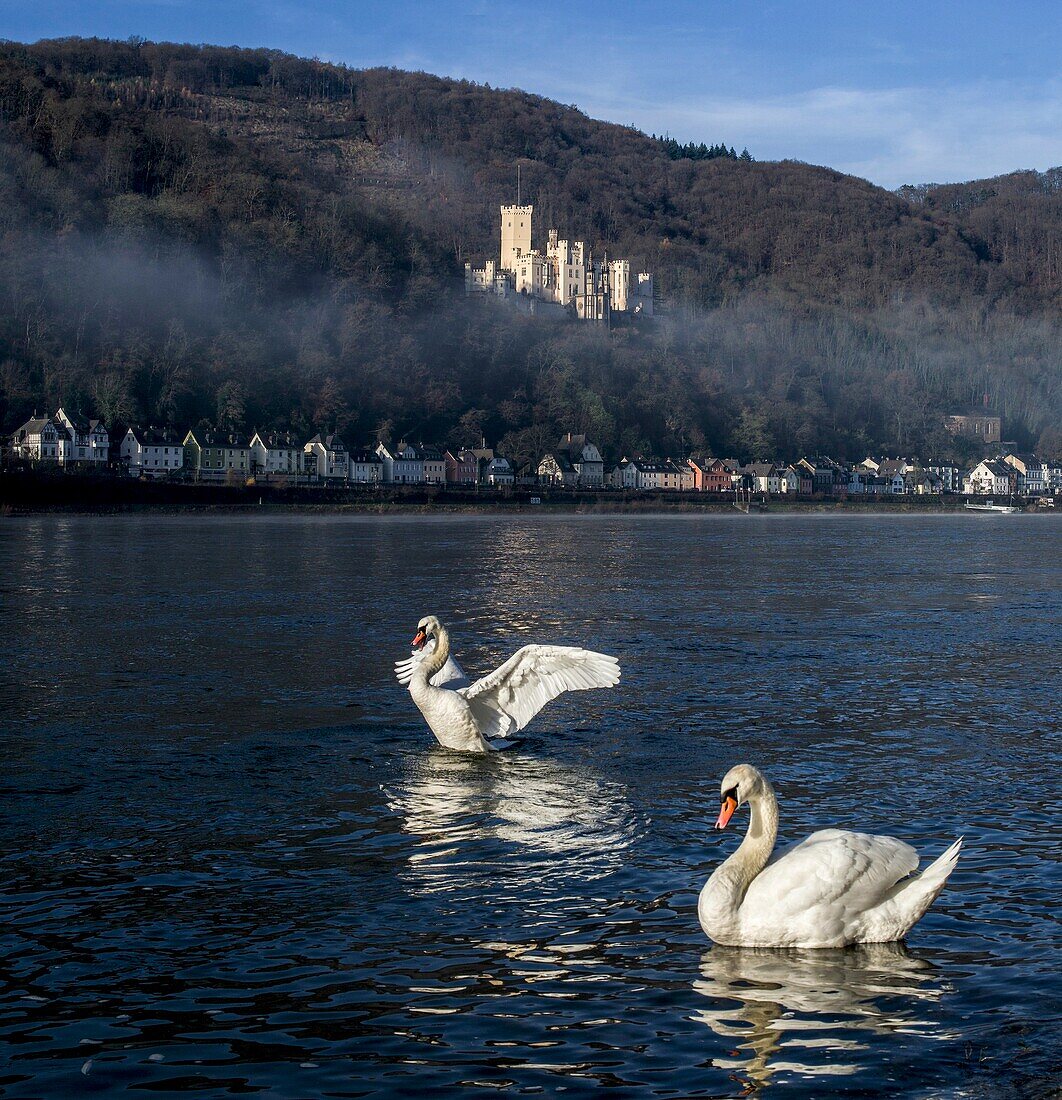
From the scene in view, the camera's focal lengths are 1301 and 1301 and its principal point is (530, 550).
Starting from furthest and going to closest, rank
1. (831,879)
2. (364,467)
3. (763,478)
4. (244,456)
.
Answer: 1. (763,478)
2. (364,467)
3. (244,456)
4. (831,879)

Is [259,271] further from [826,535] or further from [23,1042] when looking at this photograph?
[23,1042]

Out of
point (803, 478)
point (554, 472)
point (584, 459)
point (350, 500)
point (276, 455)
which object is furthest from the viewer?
point (803, 478)

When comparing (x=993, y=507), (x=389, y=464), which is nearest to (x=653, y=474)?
(x=389, y=464)

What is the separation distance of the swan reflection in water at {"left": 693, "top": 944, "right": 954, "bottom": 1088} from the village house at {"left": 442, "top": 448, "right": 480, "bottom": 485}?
479ft

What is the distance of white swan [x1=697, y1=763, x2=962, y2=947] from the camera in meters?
8.77

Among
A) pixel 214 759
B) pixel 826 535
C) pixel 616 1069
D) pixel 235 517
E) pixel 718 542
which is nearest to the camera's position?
pixel 616 1069

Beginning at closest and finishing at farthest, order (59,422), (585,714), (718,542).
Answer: (585,714), (718,542), (59,422)

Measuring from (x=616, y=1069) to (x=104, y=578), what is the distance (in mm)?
36447

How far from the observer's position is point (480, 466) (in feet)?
528

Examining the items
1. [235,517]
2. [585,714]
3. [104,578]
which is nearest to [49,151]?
[235,517]

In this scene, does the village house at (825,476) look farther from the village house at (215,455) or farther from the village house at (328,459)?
the village house at (215,455)

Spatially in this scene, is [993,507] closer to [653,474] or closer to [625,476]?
[653,474]

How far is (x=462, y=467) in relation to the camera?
158 m

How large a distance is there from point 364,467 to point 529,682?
444ft
